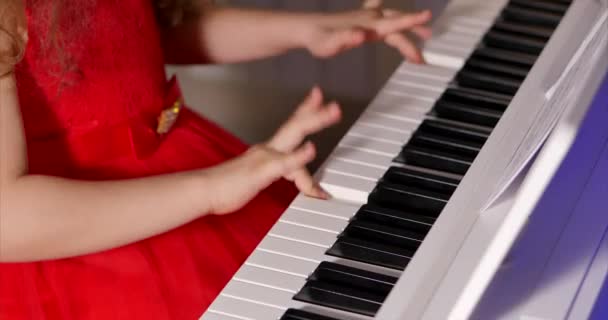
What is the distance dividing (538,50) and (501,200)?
51 cm

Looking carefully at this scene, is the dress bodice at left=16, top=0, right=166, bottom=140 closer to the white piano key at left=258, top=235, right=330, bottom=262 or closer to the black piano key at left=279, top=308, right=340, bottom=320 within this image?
the white piano key at left=258, top=235, right=330, bottom=262

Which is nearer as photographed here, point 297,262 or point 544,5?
point 297,262

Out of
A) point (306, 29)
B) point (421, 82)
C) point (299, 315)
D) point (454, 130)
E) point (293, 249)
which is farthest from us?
point (306, 29)

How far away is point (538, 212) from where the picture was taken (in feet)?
3.79

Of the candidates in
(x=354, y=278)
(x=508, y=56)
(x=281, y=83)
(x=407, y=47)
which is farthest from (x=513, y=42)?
(x=281, y=83)

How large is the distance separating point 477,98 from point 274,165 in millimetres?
302

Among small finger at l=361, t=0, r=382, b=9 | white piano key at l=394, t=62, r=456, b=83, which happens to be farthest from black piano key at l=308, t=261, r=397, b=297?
small finger at l=361, t=0, r=382, b=9

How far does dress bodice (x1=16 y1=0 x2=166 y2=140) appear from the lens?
1.29 metres

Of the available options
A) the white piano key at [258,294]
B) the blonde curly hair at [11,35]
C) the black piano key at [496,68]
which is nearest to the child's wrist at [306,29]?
the black piano key at [496,68]

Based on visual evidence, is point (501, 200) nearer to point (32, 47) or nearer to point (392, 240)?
point (392, 240)

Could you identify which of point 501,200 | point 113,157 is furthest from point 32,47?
point 501,200

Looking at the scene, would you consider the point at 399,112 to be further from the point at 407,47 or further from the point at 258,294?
the point at 258,294

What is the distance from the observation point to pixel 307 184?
1.19 metres

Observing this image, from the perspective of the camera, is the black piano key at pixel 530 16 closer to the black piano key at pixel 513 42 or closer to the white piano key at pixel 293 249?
the black piano key at pixel 513 42
